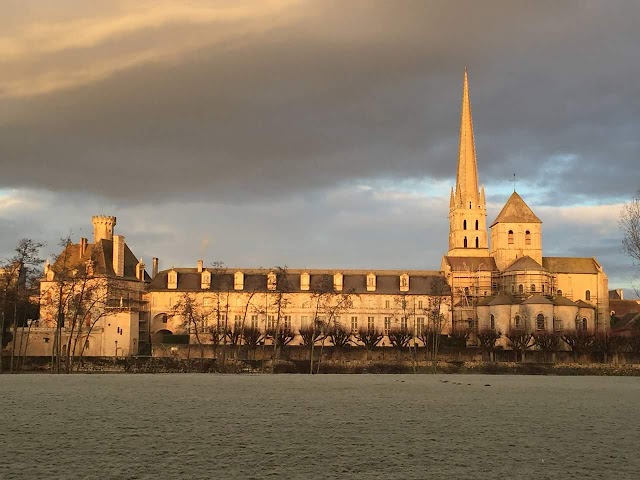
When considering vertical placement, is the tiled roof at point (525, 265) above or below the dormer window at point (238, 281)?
above

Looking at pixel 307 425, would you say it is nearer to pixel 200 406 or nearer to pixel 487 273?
pixel 200 406

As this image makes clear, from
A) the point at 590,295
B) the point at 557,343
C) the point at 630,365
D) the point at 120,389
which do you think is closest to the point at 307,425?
the point at 120,389

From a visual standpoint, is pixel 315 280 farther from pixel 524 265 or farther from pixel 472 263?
pixel 524 265

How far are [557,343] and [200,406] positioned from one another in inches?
2814

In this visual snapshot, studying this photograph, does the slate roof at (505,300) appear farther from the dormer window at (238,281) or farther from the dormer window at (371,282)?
the dormer window at (238,281)

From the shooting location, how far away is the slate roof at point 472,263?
118881 mm

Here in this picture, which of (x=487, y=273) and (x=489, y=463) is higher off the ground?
(x=487, y=273)

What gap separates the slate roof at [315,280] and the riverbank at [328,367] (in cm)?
3327

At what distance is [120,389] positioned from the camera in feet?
111

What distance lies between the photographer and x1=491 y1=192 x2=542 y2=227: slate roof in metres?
125

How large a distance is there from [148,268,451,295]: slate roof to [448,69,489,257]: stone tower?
19453 mm

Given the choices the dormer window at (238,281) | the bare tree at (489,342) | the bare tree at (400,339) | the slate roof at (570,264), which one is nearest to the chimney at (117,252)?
the dormer window at (238,281)

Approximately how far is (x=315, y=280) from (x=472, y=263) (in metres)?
25.1

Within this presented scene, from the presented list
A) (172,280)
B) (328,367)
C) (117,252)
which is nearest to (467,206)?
(172,280)
